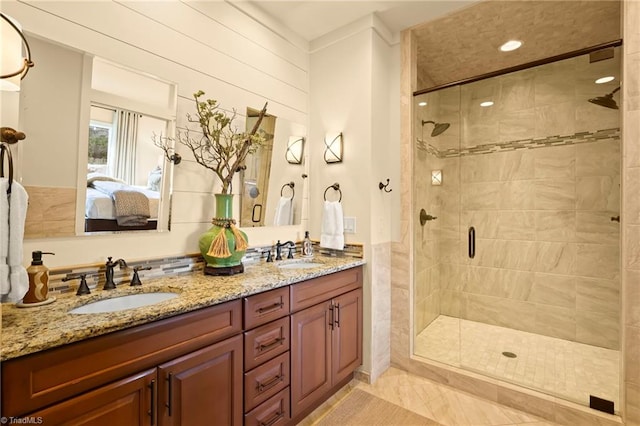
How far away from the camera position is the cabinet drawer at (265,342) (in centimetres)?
144

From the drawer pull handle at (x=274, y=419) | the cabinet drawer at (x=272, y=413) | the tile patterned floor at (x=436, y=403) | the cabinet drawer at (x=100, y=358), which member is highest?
the cabinet drawer at (x=100, y=358)

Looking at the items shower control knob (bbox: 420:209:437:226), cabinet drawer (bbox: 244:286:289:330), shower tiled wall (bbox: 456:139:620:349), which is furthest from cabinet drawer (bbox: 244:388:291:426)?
shower tiled wall (bbox: 456:139:620:349)

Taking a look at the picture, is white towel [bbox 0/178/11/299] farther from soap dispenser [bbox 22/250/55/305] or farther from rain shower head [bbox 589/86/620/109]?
rain shower head [bbox 589/86/620/109]

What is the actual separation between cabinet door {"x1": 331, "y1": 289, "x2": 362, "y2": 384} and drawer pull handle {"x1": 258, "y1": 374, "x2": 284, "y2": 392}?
→ 478mm

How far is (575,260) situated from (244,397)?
316cm

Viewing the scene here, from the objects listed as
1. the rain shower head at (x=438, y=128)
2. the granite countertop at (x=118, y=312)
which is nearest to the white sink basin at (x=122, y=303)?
the granite countertop at (x=118, y=312)

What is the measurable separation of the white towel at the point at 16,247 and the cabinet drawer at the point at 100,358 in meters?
0.27

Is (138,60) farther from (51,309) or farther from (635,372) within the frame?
(635,372)

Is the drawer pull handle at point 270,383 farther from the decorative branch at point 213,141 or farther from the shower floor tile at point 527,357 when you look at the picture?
the shower floor tile at point 527,357

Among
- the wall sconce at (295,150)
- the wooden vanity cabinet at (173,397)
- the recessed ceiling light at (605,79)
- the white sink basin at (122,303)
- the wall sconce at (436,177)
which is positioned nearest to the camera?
the wooden vanity cabinet at (173,397)

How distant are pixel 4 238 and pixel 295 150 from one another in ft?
6.15

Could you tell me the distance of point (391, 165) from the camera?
8.27ft

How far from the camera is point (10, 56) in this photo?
1092mm

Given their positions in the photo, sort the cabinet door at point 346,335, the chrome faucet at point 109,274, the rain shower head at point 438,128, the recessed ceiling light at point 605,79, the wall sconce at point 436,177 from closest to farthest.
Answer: the chrome faucet at point 109,274
the cabinet door at point 346,335
the recessed ceiling light at point 605,79
the rain shower head at point 438,128
the wall sconce at point 436,177
